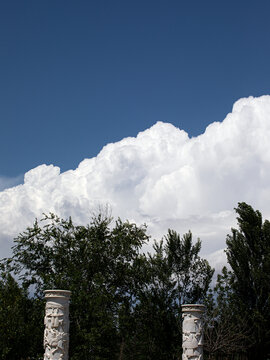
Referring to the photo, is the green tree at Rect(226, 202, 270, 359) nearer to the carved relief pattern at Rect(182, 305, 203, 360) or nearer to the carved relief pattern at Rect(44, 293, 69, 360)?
the carved relief pattern at Rect(182, 305, 203, 360)

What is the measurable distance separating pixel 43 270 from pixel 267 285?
8936 millimetres

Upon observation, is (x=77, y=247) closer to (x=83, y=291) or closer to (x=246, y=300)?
(x=83, y=291)

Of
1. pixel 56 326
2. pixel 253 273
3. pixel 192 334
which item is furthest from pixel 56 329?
pixel 253 273

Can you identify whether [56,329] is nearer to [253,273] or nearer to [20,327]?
[20,327]

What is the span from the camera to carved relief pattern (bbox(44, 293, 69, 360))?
1309 centimetres

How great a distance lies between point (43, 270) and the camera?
62.6 ft

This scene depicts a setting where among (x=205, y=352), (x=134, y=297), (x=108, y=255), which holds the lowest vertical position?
(x=205, y=352)

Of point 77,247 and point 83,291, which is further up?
point 77,247

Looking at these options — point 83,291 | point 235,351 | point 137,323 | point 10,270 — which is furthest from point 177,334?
point 10,270

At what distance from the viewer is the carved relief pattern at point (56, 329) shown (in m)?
13.1

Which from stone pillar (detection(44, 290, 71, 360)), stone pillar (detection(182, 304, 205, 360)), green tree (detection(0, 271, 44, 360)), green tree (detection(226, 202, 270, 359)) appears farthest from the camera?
green tree (detection(226, 202, 270, 359))

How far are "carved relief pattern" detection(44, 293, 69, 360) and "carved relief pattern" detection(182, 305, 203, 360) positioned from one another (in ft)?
11.4

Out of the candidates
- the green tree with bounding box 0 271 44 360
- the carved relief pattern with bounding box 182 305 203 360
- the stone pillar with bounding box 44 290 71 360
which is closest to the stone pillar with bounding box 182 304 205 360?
the carved relief pattern with bounding box 182 305 203 360

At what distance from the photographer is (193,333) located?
14.1 metres
